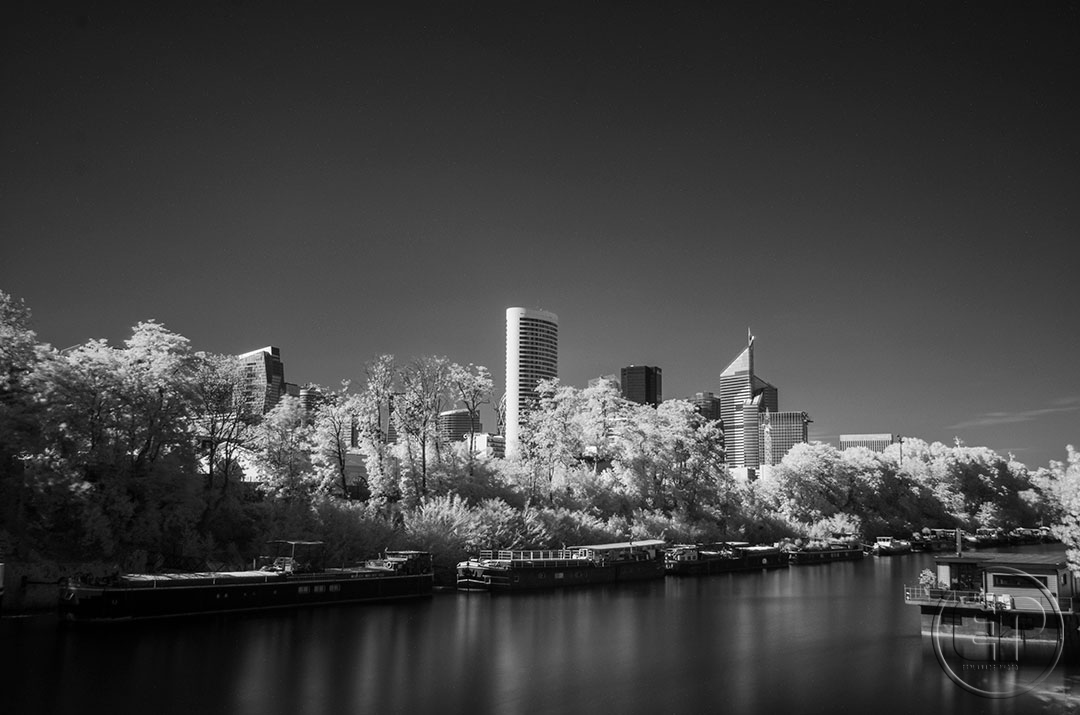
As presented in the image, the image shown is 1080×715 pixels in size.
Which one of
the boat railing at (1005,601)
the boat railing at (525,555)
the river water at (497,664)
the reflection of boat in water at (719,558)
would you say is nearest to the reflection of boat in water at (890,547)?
the reflection of boat in water at (719,558)

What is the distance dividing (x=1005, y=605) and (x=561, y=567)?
39.3 meters

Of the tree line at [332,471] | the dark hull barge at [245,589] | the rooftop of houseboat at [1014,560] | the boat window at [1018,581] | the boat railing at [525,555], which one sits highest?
the tree line at [332,471]

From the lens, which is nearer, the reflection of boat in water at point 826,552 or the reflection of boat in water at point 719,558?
the reflection of boat in water at point 719,558

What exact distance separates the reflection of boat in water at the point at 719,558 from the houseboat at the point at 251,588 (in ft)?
101

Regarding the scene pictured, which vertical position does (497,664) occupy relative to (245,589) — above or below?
below

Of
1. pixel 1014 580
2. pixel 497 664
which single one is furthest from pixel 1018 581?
pixel 497 664

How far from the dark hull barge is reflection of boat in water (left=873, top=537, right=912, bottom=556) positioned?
77.5m

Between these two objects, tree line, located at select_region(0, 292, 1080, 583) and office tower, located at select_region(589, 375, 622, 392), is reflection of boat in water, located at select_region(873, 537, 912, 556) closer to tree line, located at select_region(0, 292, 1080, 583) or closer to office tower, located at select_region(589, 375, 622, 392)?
tree line, located at select_region(0, 292, 1080, 583)

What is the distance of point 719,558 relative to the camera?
89.8m

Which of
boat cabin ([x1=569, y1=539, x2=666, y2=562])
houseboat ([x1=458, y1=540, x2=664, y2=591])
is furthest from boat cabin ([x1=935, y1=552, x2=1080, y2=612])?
boat cabin ([x1=569, y1=539, x2=666, y2=562])

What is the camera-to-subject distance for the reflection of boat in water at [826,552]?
10081 cm

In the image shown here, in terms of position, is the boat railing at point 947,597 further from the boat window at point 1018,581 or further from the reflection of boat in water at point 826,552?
the reflection of boat in water at point 826,552

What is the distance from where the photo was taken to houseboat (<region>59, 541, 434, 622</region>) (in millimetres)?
46625

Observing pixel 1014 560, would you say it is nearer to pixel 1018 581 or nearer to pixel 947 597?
pixel 1018 581
